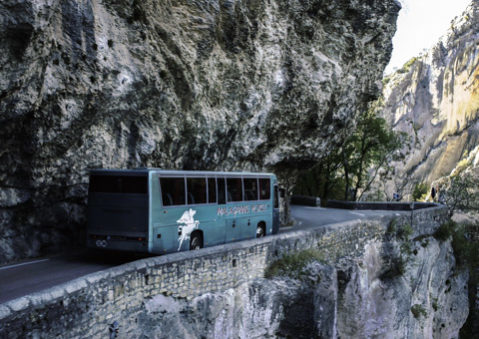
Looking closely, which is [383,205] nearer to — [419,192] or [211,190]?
[211,190]

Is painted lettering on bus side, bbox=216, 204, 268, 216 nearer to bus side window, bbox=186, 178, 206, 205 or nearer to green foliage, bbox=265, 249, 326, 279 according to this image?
bus side window, bbox=186, 178, 206, 205

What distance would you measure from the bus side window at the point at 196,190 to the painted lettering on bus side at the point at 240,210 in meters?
0.82

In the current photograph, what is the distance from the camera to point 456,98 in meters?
78.2

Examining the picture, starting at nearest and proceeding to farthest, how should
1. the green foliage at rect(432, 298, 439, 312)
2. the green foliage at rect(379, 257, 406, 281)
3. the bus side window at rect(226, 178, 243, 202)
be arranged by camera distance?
the bus side window at rect(226, 178, 243, 202)
the green foliage at rect(379, 257, 406, 281)
the green foliage at rect(432, 298, 439, 312)

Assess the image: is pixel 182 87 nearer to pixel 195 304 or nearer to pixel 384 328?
pixel 195 304

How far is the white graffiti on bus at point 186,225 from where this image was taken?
1215 centimetres

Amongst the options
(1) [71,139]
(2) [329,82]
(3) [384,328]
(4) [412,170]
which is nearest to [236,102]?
(2) [329,82]

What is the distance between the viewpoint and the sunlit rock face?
246ft

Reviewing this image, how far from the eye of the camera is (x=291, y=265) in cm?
1329

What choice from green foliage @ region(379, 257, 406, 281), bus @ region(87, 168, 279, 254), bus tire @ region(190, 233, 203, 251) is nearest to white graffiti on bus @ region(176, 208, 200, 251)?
bus @ region(87, 168, 279, 254)

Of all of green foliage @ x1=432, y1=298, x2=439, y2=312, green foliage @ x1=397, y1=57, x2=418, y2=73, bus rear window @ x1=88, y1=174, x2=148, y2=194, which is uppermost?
green foliage @ x1=397, y1=57, x2=418, y2=73

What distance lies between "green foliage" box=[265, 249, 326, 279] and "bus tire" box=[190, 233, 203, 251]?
74.2 inches

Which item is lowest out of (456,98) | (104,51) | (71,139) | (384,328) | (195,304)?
(384,328)

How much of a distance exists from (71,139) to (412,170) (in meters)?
73.9
